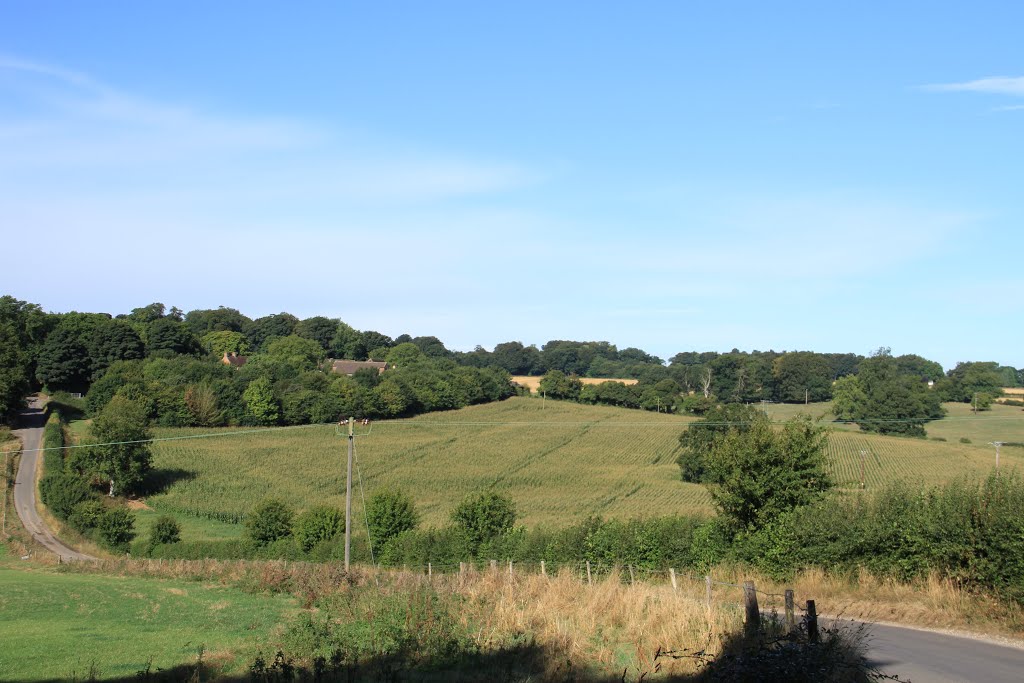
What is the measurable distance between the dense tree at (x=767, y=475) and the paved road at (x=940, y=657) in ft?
35.2

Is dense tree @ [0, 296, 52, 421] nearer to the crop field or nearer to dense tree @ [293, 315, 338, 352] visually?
the crop field

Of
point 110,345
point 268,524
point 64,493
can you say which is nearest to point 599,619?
point 268,524

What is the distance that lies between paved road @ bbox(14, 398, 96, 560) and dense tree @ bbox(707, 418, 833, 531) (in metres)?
33.6

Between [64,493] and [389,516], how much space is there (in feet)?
75.6

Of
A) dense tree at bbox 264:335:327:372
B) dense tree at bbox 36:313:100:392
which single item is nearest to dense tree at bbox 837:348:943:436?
dense tree at bbox 264:335:327:372

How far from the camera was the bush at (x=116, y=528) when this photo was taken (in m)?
48.2

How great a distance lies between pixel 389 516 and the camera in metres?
43.0

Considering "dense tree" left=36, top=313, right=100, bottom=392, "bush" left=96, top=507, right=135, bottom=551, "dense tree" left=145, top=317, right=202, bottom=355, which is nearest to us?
"bush" left=96, top=507, right=135, bottom=551

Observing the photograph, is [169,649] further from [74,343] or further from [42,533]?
[74,343]

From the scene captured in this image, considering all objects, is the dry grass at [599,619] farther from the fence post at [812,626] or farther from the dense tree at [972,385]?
the dense tree at [972,385]

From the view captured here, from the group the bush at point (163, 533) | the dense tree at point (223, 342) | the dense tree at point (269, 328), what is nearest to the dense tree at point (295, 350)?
the dense tree at point (223, 342)

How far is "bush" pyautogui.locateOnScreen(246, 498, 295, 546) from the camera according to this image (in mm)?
44688

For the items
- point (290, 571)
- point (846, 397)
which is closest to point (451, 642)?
Answer: point (290, 571)

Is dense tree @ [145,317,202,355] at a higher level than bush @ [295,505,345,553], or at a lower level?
higher
